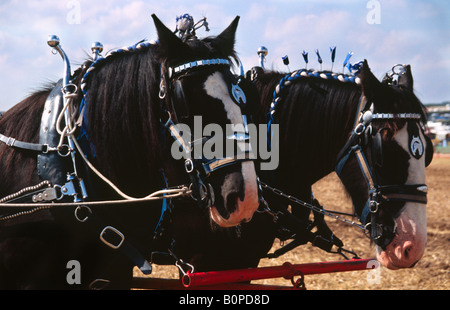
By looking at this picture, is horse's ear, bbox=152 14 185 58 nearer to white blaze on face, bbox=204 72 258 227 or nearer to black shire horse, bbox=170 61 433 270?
white blaze on face, bbox=204 72 258 227

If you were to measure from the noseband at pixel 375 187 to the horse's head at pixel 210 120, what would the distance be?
2.97 feet

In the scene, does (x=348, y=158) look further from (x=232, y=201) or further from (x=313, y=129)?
(x=232, y=201)

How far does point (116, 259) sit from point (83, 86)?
1007mm

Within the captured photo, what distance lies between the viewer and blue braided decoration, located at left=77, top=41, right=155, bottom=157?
8.32 feet

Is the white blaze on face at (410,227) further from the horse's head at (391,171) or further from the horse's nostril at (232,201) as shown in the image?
the horse's nostril at (232,201)

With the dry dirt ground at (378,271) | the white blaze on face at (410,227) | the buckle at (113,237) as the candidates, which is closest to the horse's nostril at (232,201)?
the buckle at (113,237)

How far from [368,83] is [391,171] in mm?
606

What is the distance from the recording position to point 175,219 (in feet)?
9.74

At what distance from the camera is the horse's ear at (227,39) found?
2.65 meters

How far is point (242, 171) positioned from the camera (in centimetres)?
225

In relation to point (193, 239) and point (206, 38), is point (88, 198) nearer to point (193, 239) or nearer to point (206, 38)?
point (193, 239)

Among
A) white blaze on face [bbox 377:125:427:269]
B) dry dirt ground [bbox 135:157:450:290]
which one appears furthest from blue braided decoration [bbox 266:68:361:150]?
dry dirt ground [bbox 135:157:450:290]

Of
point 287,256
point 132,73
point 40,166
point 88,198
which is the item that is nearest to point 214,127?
point 132,73

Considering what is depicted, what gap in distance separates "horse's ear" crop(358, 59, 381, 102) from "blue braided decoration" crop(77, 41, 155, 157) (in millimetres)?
1407
